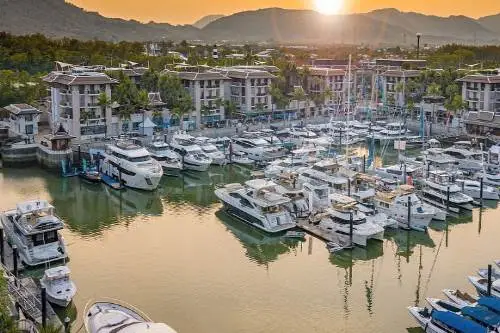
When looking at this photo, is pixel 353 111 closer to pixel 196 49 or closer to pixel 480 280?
pixel 480 280

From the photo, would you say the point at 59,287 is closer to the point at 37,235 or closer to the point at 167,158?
the point at 37,235

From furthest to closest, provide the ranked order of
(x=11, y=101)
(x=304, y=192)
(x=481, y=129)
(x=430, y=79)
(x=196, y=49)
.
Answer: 1. (x=196, y=49)
2. (x=430, y=79)
3. (x=11, y=101)
4. (x=481, y=129)
5. (x=304, y=192)

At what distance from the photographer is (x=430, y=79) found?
6656 centimetres

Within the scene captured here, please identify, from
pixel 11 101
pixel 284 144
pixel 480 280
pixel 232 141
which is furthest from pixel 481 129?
pixel 11 101

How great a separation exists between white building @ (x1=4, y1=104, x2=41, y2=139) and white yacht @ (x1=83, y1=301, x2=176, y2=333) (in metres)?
33.1

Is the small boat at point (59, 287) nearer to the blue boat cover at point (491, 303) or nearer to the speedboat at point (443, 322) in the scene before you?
the speedboat at point (443, 322)

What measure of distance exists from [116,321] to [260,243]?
44.1 ft

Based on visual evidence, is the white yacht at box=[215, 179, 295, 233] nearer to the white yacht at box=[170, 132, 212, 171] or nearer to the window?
the white yacht at box=[170, 132, 212, 171]

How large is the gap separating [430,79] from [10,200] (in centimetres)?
4733

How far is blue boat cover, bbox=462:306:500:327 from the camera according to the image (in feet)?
60.4

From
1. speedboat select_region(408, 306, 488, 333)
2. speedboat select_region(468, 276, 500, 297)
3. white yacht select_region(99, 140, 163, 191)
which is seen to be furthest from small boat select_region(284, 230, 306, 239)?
white yacht select_region(99, 140, 163, 191)

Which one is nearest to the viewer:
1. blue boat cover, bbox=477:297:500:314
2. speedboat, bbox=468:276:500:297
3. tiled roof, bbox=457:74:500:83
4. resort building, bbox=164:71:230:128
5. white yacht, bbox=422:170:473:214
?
blue boat cover, bbox=477:297:500:314

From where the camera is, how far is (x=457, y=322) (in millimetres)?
18516

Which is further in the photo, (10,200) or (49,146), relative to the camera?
(49,146)
